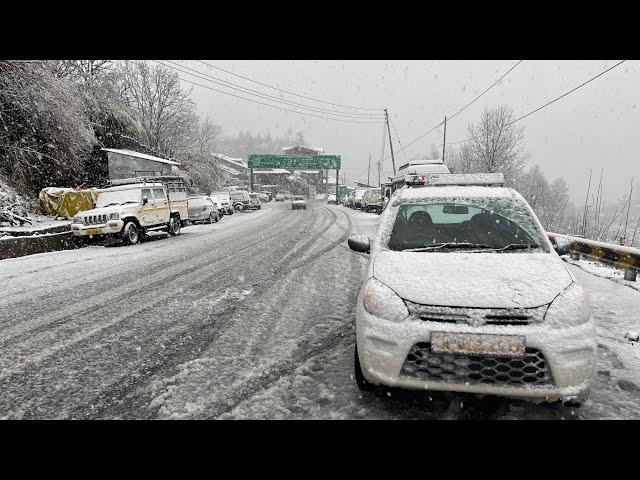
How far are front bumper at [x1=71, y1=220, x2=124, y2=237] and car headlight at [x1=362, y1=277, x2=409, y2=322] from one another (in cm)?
1151

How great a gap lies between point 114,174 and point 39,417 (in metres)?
22.8

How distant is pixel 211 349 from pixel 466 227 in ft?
9.89

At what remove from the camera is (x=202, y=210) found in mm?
22734

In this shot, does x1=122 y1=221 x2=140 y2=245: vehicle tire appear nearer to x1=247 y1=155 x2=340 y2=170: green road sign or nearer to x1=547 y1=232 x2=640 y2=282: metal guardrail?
x1=547 y1=232 x2=640 y2=282: metal guardrail

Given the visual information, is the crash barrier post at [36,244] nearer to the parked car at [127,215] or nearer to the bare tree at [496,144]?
the parked car at [127,215]

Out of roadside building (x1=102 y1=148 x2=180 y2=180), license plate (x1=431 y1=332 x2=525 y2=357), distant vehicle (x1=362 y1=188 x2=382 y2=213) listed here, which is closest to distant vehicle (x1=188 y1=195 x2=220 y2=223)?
roadside building (x1=102 y1=148 x2=180 y2=180)

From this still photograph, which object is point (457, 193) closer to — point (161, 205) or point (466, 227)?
point (466, 227)

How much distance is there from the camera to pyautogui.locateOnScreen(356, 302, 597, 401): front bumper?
8.22 feet

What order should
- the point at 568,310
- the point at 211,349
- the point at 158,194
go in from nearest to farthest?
the point at 568,310 < the point at 211,349 < the point at 158,194

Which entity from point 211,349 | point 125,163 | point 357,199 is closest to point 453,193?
point 211,349

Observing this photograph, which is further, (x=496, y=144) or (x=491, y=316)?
(x=496, y=144)
